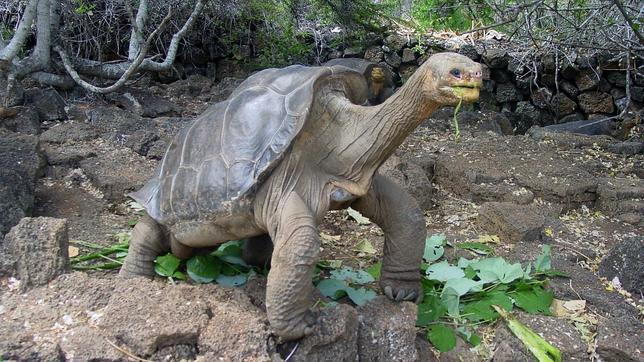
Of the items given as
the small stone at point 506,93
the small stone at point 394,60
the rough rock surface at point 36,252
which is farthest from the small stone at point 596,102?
the rough rock surface at point 36,252

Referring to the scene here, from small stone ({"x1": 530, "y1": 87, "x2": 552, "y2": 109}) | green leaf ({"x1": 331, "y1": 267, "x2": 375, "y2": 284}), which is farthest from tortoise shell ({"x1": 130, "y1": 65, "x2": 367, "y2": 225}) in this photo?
small stone ({"x1": 530, "y1": 87, "x2": 552, "y2": 109})

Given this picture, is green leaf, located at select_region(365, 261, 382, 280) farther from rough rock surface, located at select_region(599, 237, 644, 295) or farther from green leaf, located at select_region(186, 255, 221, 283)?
rough rock surface, located at select_region(599, 237, 644, 295)

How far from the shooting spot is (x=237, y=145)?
2275 millimetres

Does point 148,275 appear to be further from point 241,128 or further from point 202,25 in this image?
point 202,25

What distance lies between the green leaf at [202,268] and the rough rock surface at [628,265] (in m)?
1.77

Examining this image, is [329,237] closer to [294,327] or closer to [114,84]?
[294,327]

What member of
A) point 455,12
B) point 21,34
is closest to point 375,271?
point 21,34

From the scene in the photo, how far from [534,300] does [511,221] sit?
2.53 ft

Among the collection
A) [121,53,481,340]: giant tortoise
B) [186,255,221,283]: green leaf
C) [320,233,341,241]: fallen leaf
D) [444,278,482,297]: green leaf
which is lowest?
[320,233,341,241]: fallen leaf

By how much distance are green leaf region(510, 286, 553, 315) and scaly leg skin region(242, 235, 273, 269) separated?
1047mm

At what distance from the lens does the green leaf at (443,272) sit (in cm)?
290

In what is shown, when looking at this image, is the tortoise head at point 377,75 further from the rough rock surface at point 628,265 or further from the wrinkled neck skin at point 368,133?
the rough rock surface at point 628,265

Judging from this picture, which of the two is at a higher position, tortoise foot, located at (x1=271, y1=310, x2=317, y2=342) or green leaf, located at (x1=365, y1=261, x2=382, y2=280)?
tortoise foot, located at (x1=271, y1=310, x2=317, y2=342)

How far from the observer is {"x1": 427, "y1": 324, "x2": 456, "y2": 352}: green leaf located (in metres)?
2.48
